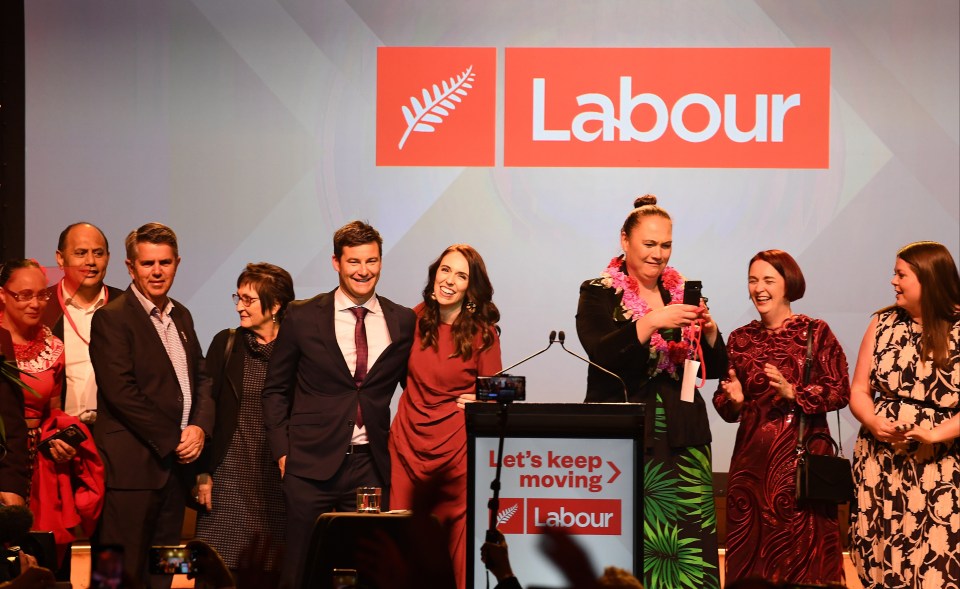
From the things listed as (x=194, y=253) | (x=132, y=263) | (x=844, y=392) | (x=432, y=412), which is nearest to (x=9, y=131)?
(x=194, y=253)

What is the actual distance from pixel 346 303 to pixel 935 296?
7.80ft

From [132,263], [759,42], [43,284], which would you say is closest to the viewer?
[43,284]

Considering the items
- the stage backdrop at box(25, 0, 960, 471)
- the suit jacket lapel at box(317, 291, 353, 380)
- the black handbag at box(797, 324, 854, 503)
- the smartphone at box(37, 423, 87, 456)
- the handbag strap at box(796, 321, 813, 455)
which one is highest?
the stage backdrop at box(25, 0, 960, 471)

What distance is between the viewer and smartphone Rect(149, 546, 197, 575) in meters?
2.23

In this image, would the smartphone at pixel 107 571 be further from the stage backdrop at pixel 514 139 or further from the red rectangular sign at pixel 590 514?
the stage backdrop at pixel 514 139

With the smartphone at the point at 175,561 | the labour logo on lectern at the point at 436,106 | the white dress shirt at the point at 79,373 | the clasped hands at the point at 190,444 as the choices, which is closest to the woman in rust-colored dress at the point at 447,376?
the clasped hands at the point at 190,444

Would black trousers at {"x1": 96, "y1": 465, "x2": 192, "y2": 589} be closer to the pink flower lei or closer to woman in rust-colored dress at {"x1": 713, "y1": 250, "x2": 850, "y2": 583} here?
the pink flower lei

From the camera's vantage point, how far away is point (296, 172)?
21.2 feet

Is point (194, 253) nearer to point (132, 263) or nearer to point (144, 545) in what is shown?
point (132, 263)

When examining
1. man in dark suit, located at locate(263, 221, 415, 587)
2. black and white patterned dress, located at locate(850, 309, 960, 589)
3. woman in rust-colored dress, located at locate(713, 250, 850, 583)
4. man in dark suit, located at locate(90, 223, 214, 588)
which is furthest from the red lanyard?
black and white patterned dress, located at locate(850, 309, 960, 589)

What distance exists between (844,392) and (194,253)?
3.60m

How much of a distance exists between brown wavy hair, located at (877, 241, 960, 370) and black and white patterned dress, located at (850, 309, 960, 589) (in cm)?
4

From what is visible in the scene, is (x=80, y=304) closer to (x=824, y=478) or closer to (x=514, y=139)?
(x=514, y=139)

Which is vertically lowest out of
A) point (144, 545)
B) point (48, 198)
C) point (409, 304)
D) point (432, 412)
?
point (144, 545)
